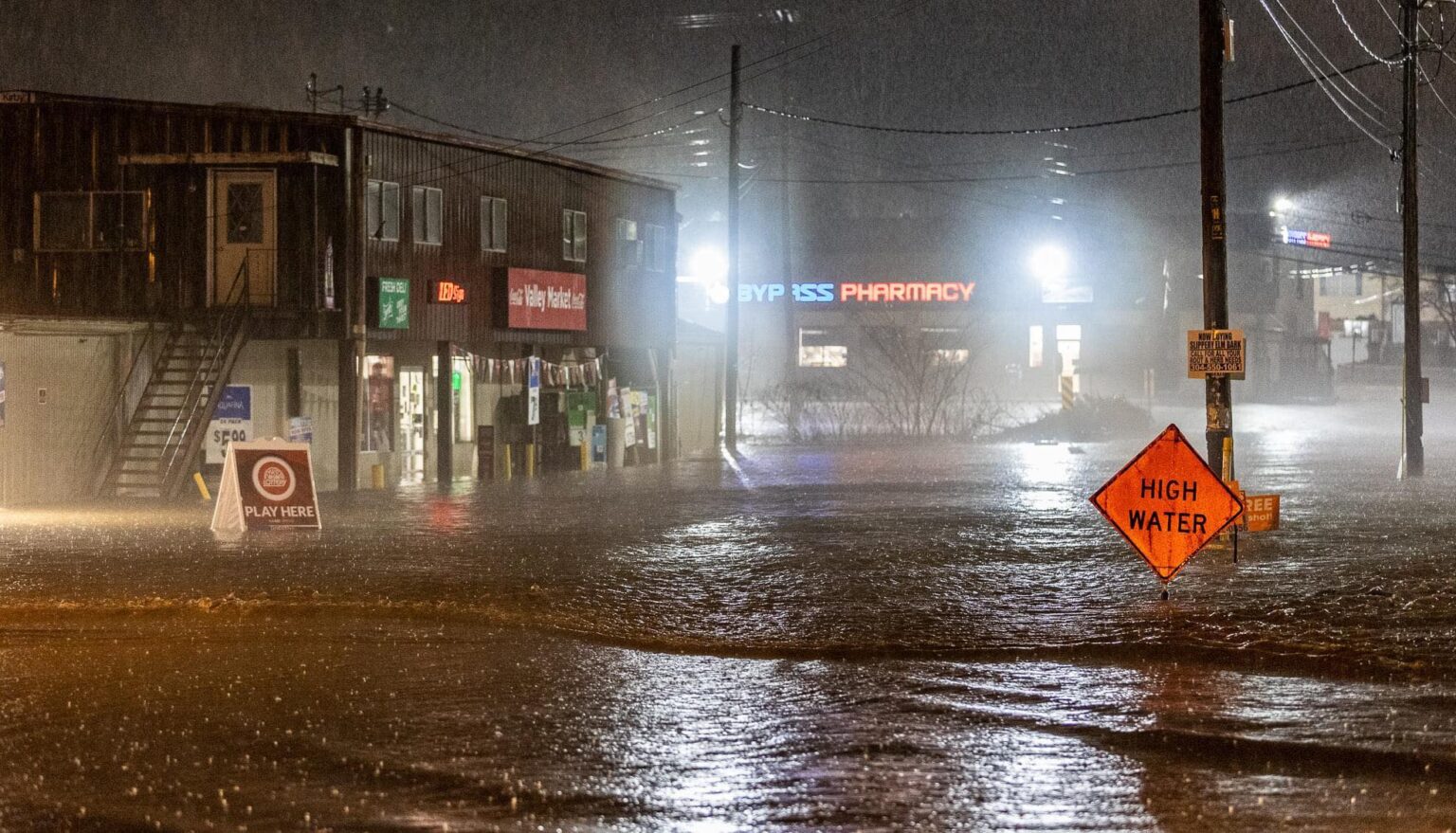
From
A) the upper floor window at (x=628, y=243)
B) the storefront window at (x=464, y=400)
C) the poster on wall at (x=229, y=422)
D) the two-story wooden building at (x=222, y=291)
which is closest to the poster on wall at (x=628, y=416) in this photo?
the upper floor window at (x=628, y=243)

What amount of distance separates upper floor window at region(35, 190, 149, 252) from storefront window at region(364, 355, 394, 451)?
14.6 ft

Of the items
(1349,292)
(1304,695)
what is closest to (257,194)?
(1304,695)

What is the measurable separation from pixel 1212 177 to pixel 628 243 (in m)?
18.4

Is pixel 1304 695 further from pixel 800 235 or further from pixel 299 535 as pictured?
pixel 800 235

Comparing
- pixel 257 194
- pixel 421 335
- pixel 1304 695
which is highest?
pixel 257 194

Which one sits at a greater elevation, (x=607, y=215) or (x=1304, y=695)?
(x=607, y=215)

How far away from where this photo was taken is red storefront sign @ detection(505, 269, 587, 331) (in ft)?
95.8

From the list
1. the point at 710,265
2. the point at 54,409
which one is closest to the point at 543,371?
the point at 54,409

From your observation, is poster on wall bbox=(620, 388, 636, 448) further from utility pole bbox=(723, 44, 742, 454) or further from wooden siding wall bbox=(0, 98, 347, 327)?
wooden siding wall bbox=(0, 98, 347, 327)

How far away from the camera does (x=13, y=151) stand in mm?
25203

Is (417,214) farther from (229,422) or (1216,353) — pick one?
(1216,353)

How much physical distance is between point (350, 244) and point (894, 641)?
56.1ft

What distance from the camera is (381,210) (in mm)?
26047

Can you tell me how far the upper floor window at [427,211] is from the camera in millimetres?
26891
